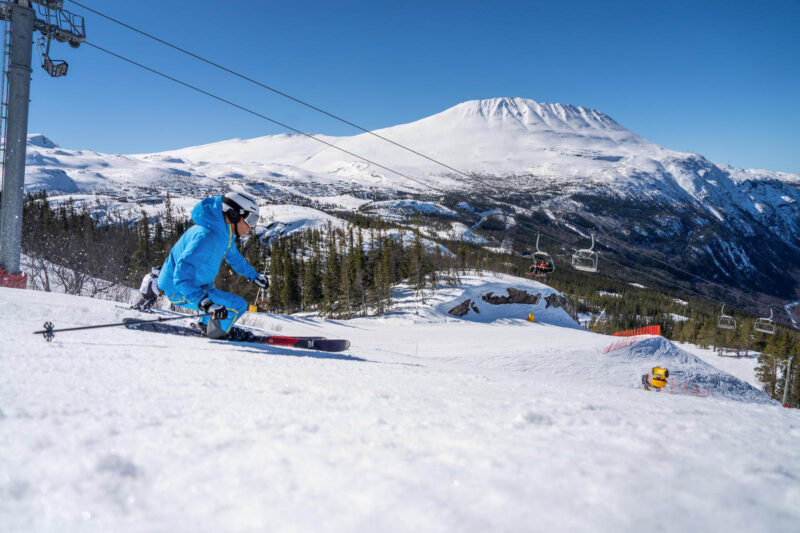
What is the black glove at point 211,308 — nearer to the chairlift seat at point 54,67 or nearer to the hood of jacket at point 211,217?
the hood of jacket at point 211,217

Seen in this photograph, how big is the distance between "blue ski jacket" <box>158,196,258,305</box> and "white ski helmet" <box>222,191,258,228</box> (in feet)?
0.25

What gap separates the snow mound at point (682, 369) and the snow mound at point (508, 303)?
1044 inches

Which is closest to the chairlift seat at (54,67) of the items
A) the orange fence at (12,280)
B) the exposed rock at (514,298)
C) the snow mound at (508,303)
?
the orange fence at (12,280)

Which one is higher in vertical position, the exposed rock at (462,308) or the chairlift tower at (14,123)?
the chairlift tower at (14,123)

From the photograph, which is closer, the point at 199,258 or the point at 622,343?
the point at 199,258

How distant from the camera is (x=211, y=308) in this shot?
414cm

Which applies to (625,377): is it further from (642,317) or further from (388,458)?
(642,317)

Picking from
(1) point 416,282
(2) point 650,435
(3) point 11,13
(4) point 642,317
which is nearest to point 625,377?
(2) point 650,435

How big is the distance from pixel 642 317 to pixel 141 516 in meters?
121

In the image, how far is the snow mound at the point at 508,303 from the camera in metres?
48.4

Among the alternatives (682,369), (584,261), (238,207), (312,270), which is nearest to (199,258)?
(238,207)

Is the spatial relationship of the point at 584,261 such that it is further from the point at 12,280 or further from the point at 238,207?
the point at 12,280

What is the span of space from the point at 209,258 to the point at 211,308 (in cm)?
57

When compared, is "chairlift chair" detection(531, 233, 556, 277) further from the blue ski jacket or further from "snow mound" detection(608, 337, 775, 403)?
the blue ski jacket
